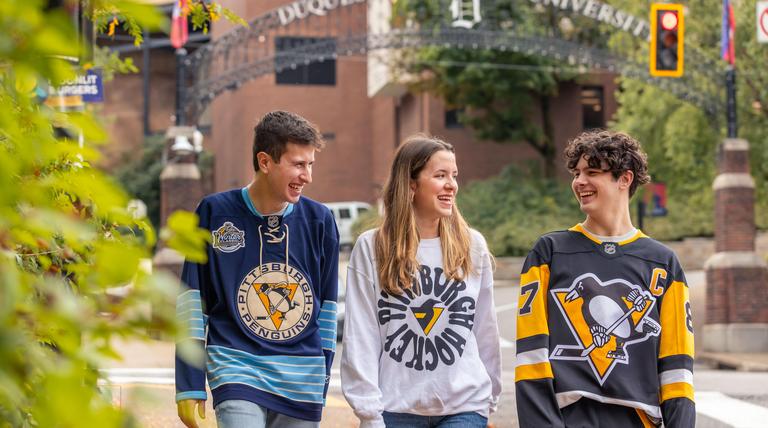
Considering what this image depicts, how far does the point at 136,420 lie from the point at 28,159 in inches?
16.5

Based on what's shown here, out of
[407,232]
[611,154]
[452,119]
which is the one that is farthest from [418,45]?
[611,154]

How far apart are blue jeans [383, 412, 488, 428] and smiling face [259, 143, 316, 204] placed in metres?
0.97

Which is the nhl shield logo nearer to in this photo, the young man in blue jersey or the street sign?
the young man in blue jersey

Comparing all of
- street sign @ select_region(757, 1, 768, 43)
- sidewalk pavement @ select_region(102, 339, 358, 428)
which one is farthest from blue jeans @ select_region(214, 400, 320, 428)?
street sign @ select_region(757, 1, 768, 43)

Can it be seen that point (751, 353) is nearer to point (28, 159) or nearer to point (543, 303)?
point (543, 303)

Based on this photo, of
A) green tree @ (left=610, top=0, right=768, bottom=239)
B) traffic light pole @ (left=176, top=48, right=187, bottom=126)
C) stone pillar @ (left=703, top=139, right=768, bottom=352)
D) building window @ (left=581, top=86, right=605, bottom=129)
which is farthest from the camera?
building window @ (left=581, top=86, right=605, bottom=129)

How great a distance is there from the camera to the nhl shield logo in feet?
15.1

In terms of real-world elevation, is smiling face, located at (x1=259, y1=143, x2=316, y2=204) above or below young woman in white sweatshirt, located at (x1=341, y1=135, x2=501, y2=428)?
above

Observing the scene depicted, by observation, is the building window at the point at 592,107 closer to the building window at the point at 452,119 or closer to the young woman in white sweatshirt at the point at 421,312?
the building window at the point at 452,119

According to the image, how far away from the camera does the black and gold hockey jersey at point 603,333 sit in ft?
13.6

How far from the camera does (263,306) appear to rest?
4492 mm

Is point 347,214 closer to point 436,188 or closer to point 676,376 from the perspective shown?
point 436,188

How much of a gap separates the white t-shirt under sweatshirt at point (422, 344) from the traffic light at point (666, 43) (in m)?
15.7

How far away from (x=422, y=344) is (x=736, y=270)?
2098 centimetres
